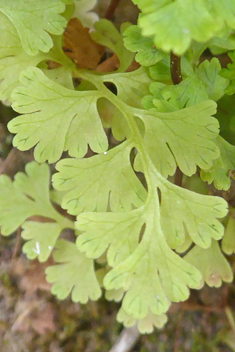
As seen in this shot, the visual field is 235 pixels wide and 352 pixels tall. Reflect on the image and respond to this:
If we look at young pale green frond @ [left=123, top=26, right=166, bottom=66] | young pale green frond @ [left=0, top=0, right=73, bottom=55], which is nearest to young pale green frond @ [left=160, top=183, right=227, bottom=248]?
young pale green frond @ [left=123, top=26, right=166, bottom=66]

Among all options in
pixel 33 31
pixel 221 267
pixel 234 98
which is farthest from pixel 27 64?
pixel 221 267

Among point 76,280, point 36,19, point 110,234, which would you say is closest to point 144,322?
point 76,280

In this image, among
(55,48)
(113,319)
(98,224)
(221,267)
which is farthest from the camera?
(113,319)

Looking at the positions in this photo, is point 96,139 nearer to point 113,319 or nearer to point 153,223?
point 153,223

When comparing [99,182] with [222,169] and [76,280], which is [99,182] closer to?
[222,169]

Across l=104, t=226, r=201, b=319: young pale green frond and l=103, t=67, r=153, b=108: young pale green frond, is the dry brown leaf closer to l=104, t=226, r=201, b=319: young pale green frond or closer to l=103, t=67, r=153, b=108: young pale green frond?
l=103, t=67, r=153, b=108: young pale green frond

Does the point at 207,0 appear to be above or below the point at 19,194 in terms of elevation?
above

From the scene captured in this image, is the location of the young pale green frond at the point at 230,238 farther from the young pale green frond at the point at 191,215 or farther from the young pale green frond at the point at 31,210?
the young pale green frond at the point at 31,210
